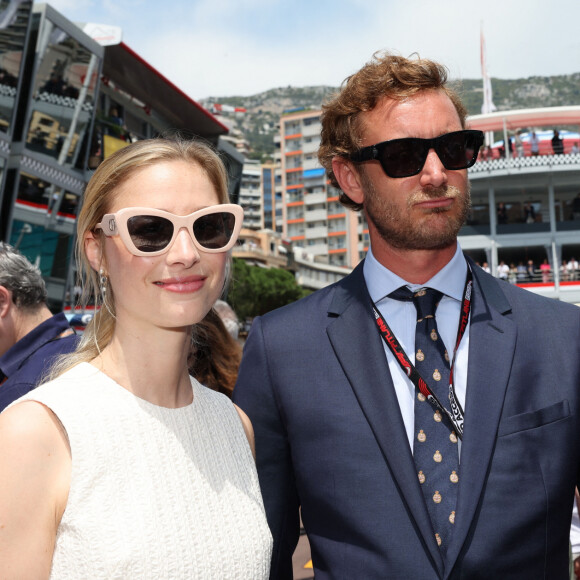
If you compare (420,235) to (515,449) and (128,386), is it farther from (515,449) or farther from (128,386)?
(128,386)

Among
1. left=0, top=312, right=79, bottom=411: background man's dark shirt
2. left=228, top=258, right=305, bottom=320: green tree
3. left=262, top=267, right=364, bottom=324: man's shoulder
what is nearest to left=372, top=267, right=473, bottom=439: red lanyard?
left=262, top=267, right=364, bottom=324: man's shoulder

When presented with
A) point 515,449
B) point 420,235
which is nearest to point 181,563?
point 515,449

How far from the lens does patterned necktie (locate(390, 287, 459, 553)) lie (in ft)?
7.22

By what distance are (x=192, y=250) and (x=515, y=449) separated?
1201 millimetres

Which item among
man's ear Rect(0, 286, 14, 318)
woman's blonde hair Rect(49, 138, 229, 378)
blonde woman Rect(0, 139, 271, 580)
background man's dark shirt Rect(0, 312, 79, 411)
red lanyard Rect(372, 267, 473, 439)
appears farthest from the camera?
man's ear Rect(0, 286, 14, 318)

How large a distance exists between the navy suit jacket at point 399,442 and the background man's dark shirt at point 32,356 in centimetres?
141

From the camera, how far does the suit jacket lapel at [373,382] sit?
85.7 inches

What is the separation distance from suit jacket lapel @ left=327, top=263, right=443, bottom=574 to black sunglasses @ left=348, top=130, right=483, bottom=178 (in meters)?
0.44

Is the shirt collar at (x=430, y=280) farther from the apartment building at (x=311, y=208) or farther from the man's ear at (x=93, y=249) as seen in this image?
the apartment building at (x=311, y=208)

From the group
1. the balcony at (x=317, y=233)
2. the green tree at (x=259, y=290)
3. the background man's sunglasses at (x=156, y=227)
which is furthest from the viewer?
the balcony at (x=317, y=233)

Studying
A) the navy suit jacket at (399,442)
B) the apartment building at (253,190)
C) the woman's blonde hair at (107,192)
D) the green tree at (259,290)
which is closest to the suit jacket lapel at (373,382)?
the navy suit jacket at (399,442)

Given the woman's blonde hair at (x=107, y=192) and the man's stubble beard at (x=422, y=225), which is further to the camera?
the man's stubble beard at (x=422, y=225)

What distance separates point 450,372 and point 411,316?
264 mm

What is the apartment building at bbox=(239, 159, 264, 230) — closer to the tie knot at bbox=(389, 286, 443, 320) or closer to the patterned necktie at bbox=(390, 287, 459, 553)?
the tie knot at bbox=(389, 286, 443, 320)
